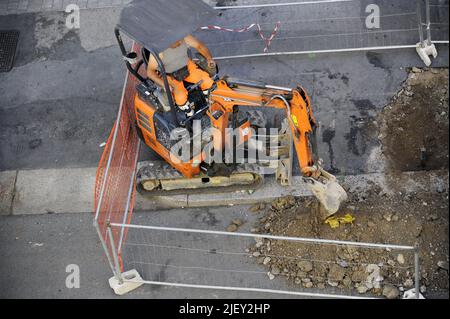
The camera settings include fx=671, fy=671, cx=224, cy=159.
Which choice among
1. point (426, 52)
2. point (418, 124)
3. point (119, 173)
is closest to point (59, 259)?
point (119, 173)

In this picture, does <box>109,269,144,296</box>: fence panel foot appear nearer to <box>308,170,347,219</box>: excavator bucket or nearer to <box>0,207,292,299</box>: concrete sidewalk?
<box>0,207,292,299</box>: concrete sidewalk

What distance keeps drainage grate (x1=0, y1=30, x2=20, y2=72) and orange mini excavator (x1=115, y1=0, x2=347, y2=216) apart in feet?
10.6

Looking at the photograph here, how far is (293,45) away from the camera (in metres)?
12.9

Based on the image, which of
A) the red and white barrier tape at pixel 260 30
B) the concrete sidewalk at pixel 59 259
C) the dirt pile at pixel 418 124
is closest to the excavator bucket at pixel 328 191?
the concrete sidewalk at pixel 59 259

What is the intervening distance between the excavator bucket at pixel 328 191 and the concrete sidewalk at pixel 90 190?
94cm

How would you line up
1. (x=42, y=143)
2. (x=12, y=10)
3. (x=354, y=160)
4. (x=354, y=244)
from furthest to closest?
(x=12, y=10)
(x=42, y=143)
(x=354, y=160)
(x=354, y=244)

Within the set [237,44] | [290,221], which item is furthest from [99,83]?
[290,221]

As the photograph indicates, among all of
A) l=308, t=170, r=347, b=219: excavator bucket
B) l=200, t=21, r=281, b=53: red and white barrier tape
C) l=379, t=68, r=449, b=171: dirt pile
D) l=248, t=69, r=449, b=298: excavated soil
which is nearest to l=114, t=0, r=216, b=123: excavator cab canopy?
l=308, t=170, r=347, b=219: excavator bucket

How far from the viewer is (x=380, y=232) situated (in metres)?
10.3

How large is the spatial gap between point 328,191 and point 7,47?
7555 millimetres

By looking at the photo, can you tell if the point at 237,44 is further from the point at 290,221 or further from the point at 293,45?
the point at 290,221

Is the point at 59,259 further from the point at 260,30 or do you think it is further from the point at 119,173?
the point at 260,30

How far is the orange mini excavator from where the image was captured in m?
9.71
